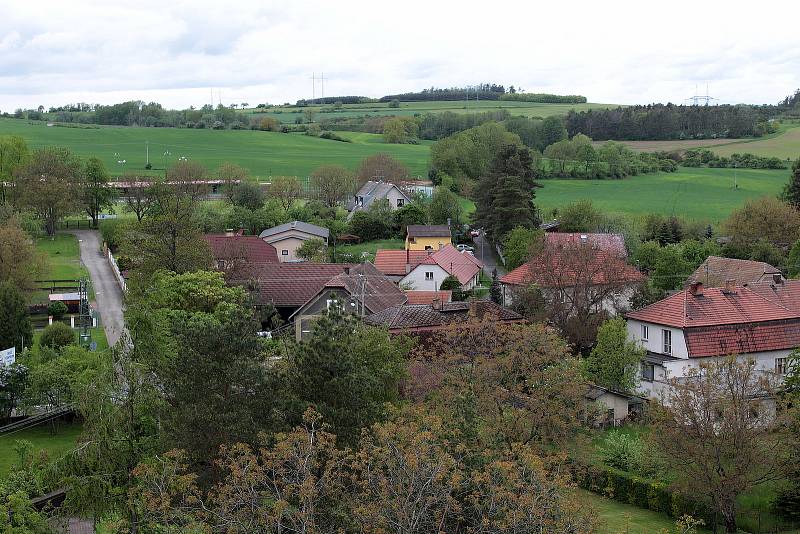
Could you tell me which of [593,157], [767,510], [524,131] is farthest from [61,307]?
[524,131]

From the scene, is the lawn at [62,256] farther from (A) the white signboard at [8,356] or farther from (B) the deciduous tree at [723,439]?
(B) the deciduous tree at [723,439]

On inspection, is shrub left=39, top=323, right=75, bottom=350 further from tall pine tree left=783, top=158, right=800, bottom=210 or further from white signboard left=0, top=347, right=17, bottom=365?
tall pine tree left=783, top=158, right=800, bottom=210

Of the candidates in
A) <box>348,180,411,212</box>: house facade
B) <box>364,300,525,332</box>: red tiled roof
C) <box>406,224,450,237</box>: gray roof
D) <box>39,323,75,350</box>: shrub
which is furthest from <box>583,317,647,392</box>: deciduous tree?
<box>348,180,411,212</box>: house facade

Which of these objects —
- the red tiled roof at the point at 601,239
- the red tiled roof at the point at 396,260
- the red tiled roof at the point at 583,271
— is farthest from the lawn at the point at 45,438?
the red tiled roof at the point at 601,239

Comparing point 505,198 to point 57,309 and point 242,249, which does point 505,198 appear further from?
point 57,309

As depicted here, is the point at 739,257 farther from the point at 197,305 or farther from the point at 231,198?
the point at 231,198

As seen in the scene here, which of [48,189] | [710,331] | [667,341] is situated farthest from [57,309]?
[710,331]

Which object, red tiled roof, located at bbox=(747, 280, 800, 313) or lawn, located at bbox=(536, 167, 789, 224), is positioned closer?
red tiled roof, located at bbox=(747, 280, 800, 313)
